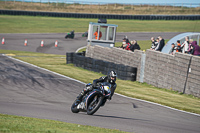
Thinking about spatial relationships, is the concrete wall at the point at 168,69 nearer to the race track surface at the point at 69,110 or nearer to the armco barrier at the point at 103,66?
the armco barrier at the point at 103,66

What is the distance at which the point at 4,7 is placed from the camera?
63.2 m

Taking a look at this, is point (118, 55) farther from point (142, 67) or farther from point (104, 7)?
point (104, 7)

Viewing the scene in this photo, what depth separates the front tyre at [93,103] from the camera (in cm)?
897

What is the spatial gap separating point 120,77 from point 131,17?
43.2 metres

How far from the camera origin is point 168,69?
53.4 ft

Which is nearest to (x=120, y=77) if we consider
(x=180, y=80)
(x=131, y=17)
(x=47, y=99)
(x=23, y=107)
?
(x=180, y=80)

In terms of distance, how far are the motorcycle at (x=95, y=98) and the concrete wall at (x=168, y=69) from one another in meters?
6.79

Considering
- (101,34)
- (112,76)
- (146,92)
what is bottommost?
(146,92)

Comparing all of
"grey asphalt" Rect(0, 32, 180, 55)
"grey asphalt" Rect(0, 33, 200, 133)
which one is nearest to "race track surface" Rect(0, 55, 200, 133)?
"grey asphalt" Rect(0, 33, 200, 133)

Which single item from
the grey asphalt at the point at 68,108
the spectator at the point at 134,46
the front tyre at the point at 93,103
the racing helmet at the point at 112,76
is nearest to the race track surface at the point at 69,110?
the grey asphalt at the point at 68,108

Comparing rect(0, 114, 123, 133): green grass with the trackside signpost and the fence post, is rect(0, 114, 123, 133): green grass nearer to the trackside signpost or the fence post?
the fence post

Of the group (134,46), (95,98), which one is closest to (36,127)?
(95,98)

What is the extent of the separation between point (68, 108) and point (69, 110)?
13.5 inches

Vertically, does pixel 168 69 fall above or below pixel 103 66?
above
